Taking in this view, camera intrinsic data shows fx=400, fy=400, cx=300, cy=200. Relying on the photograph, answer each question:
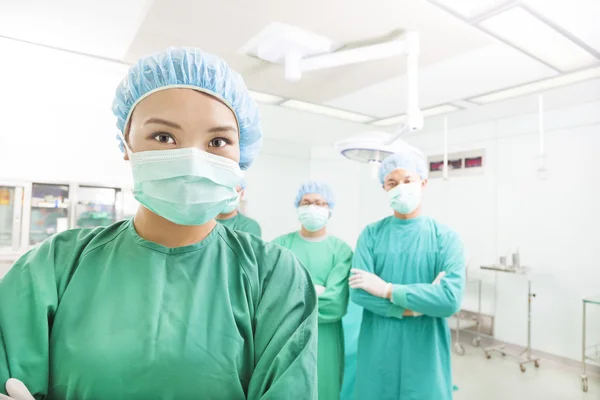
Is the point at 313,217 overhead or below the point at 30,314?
overhead

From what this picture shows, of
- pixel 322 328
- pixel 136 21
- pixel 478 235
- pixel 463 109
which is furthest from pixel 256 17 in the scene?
pixel 478 235

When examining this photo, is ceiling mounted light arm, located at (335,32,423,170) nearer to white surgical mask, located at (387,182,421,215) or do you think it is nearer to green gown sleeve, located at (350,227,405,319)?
white surgical mask, located at (387,182,421,215)

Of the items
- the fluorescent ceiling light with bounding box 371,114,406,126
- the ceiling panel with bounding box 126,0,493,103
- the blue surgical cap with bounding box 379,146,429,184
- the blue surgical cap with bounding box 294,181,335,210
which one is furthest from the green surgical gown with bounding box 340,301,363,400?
the fluorescent ceiling light with bounding box 371,114,406,126

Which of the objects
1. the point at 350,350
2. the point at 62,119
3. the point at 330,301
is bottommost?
the point at 350,350

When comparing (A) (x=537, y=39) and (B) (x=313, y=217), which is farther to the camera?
(B) (x=313, y=217)

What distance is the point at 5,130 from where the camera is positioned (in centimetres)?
352

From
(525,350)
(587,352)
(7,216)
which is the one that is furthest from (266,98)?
(587,352)

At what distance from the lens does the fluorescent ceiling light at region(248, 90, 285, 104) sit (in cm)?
345

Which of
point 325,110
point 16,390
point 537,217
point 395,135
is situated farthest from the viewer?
point 537,217

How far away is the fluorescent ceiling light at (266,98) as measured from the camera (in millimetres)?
3449

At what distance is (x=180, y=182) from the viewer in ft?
2.87

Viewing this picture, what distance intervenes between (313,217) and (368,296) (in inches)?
26.7

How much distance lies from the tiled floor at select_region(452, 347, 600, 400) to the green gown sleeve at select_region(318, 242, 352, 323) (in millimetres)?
1578

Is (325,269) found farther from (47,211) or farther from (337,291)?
(47,211)
